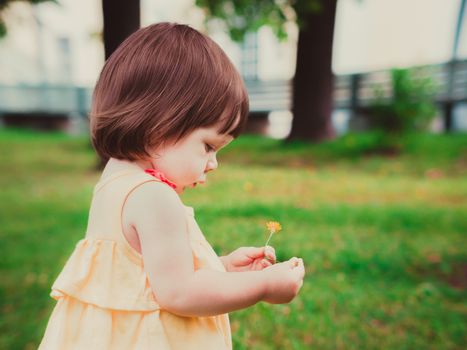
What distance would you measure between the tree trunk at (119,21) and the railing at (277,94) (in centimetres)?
485

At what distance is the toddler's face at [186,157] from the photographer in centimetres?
129

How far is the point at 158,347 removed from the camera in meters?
1.20

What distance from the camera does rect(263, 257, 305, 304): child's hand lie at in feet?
4.10

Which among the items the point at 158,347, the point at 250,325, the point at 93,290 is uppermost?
the point at 93,290

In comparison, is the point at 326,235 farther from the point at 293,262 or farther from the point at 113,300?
the point at 113,300

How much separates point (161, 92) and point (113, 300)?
51 centimetres

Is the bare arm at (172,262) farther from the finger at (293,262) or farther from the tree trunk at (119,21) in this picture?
the tree trunk at (119,21)

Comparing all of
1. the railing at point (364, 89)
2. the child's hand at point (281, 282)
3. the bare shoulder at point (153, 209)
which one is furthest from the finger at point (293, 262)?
the railing at point (364, 89)

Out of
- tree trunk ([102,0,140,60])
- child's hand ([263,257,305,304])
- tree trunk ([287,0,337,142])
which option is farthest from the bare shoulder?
tree trunk ([287,0,337,142])

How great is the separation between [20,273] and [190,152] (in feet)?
10.8

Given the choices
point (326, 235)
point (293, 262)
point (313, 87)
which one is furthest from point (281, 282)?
point (313, 87)

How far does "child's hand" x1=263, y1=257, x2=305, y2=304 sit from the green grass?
928mm

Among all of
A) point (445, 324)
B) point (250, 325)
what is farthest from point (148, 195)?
point (445, 324)

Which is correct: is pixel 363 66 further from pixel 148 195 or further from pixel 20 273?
pixel 148 195
